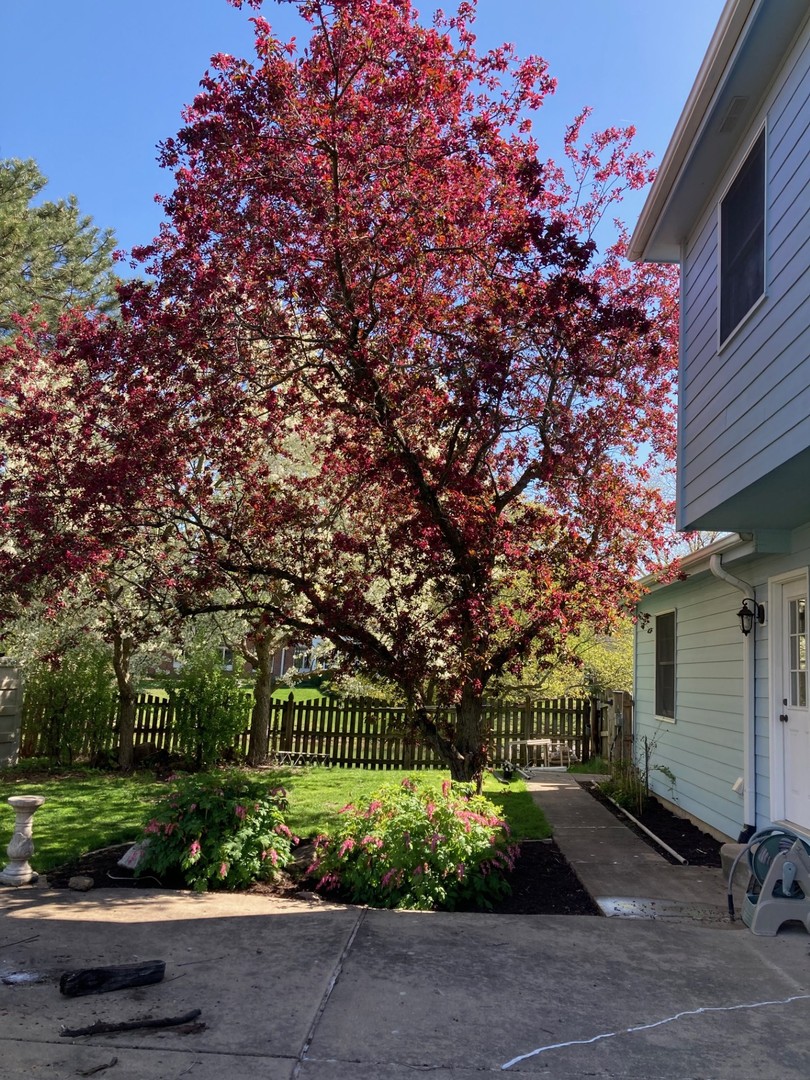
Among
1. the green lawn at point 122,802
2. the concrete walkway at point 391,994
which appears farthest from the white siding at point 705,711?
the concrete walkway at point 391,994

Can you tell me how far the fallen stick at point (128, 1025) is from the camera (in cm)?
330

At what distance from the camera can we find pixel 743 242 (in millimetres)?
6035

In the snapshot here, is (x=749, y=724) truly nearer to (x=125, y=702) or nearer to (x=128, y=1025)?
(x=128, y=1025)

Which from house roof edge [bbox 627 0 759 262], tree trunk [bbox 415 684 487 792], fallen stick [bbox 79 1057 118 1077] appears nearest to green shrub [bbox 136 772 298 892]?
tree trunk [bbox 415 684 487 792]

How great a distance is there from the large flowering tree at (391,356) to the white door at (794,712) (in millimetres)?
1386

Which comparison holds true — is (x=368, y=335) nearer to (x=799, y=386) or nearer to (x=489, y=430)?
(x=489, y=430)

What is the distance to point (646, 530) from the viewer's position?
773 cm

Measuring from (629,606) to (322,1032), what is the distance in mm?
5744

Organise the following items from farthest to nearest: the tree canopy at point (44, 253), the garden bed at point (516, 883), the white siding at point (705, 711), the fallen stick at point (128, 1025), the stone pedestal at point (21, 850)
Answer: the tree canopy at point (44, 253), the white siding at point (705, 711), the stone pedestal at point (21, 850), the garden bed at point (516, 883), the fallen stick at point (128, 1025)

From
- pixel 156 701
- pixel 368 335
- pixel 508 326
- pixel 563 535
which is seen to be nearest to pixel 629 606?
pixel 563 535

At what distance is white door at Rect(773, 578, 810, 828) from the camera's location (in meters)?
5.87

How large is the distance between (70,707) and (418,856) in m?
8.52

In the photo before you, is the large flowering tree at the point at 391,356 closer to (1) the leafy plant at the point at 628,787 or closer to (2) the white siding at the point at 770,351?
(2) the white siding at the point at 770,351

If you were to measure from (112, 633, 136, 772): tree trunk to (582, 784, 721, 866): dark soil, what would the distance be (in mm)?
6962
